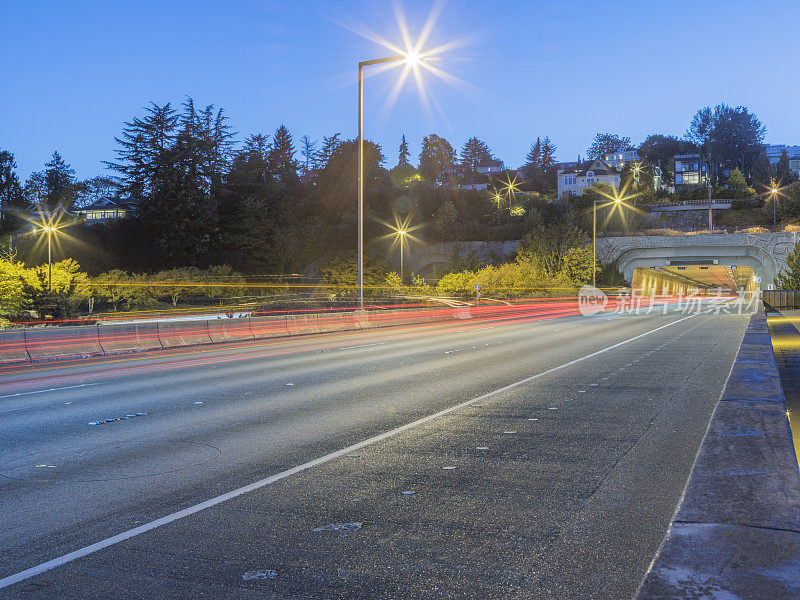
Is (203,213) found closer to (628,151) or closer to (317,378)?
(317,378)

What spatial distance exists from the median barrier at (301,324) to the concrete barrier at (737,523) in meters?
22.7

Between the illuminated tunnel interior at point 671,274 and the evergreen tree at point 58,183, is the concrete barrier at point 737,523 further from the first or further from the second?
the evergreen tree at point 58,183

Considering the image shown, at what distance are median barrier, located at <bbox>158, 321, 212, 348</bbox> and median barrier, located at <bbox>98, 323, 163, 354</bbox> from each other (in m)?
0.25

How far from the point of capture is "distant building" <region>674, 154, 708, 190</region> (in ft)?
494

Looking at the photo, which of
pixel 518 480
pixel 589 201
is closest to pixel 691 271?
pixel 589 201

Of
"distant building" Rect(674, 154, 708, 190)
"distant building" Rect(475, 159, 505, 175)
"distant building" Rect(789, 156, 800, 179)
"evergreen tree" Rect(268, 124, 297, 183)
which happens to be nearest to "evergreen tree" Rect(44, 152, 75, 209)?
"evergreen tree" Rect(268, 124, 297, 183)

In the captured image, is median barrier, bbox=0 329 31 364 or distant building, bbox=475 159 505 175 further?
distant building, bbox=475 159 505 175

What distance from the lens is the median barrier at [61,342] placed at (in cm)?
1852

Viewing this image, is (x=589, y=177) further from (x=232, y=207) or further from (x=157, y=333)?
(x=157, y=333)

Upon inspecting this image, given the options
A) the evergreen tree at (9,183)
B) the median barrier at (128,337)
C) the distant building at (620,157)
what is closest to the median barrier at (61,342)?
the median barrier at (128,337)

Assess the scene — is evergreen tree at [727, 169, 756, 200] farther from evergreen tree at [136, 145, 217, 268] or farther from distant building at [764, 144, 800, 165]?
distant building at [764, 144, 800, 165]

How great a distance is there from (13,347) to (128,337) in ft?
11.4

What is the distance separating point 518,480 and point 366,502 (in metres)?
1.48

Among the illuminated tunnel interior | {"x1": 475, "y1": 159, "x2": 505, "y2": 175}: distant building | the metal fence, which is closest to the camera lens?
the metal fence
